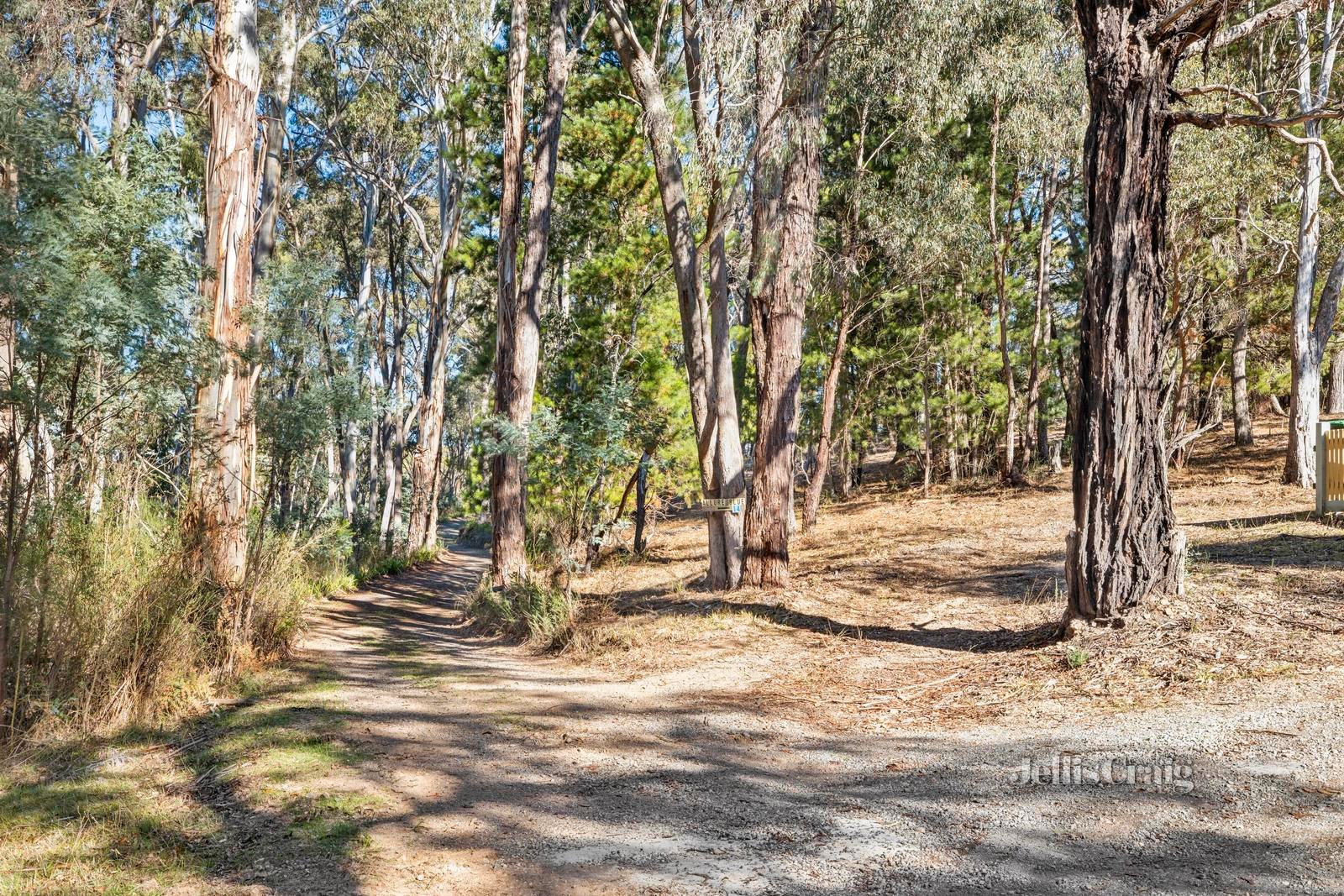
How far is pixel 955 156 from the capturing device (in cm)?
1803

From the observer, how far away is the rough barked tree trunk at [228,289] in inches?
245

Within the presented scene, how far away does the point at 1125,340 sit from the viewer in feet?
19.0

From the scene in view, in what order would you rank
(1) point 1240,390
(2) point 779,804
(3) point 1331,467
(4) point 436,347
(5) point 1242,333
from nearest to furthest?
(2) point 779,804 → (3) point 1331,467 → (5) point 1242,333 → (1) point 1240,390 → (4) point 436,347

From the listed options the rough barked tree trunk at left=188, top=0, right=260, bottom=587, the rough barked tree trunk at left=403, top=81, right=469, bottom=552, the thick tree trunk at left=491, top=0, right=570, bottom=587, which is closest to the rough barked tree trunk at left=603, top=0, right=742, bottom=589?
the thick tree trunk at left=491, top=0, right=570, bottom=587

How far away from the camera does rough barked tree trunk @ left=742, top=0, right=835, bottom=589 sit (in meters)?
9.14

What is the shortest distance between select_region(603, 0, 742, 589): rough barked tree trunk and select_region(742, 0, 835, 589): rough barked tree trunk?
307 millimetres

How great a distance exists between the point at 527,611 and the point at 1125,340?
217 inches

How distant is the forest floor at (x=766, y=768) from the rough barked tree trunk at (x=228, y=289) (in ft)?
3.71

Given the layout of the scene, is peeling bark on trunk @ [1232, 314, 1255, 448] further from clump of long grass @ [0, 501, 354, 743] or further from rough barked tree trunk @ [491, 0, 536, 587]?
clump of long grass @ [0, 501, 354, 743]

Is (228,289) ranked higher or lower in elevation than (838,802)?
higher

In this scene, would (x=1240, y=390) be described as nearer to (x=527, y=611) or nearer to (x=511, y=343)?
(x=511, y=343)

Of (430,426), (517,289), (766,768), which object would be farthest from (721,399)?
(430,426)

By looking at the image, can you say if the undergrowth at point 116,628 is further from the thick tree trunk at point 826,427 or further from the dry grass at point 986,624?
the thick tree trunk at point 826,427

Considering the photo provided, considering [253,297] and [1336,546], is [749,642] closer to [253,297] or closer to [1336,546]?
[253,297]
